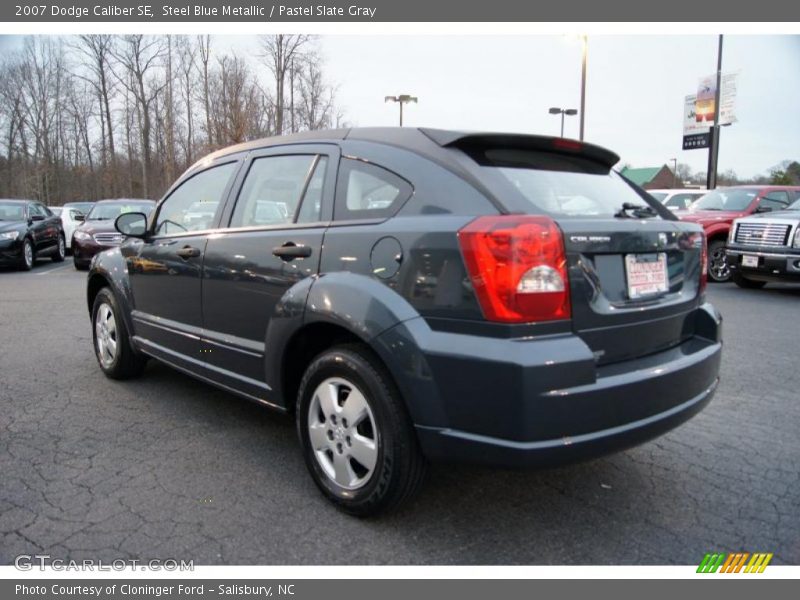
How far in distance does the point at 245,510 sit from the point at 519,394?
1420mm

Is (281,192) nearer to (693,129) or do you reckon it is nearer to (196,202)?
(196,202)

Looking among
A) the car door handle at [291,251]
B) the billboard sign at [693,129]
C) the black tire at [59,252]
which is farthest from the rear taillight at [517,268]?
the billboard sign at [693,129]

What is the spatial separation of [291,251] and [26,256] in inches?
499

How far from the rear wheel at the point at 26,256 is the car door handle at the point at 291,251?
1239 centimetres

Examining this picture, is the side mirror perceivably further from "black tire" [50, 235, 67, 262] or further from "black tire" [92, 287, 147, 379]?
"black tire" [50, 235, 67, 262]

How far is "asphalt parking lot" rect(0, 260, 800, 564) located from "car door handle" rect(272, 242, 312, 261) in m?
1.11

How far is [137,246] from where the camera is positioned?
4324mm

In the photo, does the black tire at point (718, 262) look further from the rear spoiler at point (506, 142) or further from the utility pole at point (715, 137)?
the utility pole at point (715, 137)

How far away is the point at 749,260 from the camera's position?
944 centimetres

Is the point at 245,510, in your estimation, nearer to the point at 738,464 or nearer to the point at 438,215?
the point at 438,215

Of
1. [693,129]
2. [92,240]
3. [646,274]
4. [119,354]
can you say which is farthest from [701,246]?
[693,129]

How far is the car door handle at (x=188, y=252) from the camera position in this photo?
11.8 feet

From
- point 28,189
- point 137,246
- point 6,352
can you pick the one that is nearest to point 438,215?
point 137,246

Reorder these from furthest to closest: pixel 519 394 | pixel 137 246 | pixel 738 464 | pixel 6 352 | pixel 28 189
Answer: pixel 28 189 → pixel 6 352 → pixel 137 246 → pixel 738 464 → pixel 519 394
